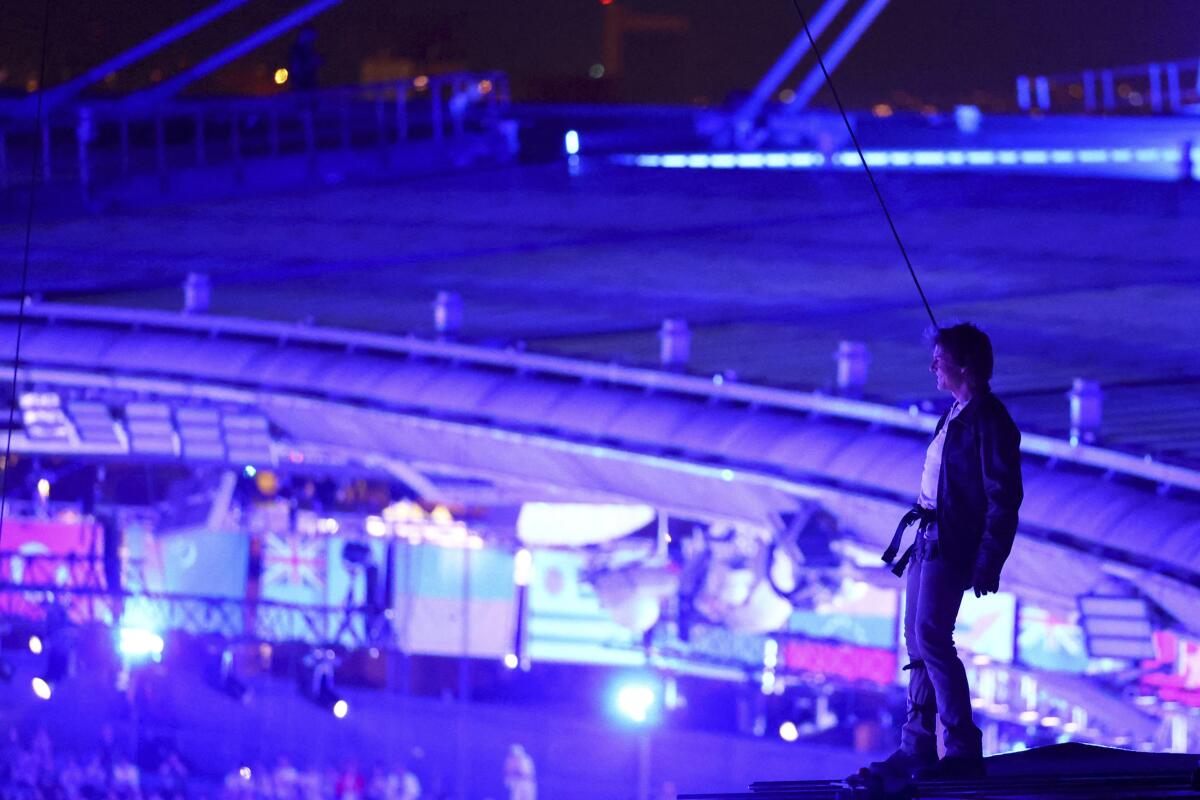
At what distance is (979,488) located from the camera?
270 inches

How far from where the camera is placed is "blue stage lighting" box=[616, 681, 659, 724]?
21422 millimetres

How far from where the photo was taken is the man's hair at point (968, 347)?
6.75m

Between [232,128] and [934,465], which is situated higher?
[232,128]

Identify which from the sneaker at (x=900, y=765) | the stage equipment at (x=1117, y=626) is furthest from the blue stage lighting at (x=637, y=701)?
the sneaker at (x=900, y=765)

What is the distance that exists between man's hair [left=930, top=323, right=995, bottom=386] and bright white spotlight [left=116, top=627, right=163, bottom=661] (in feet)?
57.9

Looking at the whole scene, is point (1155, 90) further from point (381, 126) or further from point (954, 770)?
point (954, 770)

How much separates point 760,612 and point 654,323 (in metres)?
3.23

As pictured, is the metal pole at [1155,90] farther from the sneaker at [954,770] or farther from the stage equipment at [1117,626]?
the sneaker at [954,770]

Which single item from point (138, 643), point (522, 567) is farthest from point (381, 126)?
point (138, 643)

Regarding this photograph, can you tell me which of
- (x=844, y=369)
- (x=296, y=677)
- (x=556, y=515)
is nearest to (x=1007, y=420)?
(x=844, y=369)

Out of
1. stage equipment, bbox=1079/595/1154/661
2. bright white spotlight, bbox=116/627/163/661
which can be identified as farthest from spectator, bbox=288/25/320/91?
stage equipment, bbox=1079/595/1154/661

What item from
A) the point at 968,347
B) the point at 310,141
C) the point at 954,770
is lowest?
the point at 954,770

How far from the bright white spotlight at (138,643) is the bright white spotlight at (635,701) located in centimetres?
554

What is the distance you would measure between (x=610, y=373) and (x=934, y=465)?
811 centimetres
